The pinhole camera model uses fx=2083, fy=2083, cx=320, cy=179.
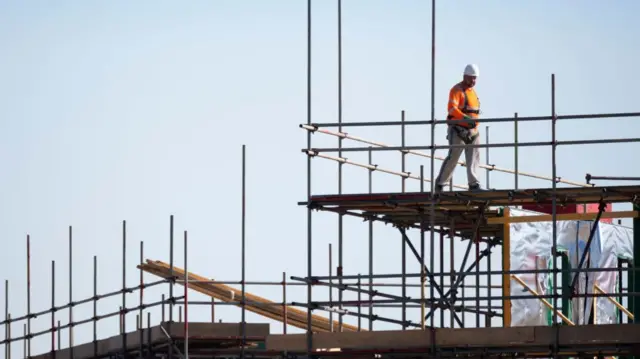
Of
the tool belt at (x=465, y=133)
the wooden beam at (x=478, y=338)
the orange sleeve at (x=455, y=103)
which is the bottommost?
the wooden beam at (x=478, y=338)

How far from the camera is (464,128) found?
32.8 meters

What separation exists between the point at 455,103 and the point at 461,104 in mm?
139

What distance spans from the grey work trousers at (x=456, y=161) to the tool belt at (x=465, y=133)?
4 centimetres

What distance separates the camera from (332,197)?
108 feet

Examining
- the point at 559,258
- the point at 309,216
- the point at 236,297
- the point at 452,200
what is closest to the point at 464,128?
the point at 452,200

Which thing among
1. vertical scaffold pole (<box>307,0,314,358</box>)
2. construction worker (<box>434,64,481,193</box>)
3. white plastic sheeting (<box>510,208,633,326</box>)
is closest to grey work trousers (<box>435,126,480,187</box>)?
construction worker (<box>434,64,481,193</box>)

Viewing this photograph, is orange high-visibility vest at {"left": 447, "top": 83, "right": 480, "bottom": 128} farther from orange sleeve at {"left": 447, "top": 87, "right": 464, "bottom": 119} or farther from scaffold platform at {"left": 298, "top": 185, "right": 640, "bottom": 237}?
scaffold platform at {"left": 298, "top": 185, "right": 640, "bottom": 237}

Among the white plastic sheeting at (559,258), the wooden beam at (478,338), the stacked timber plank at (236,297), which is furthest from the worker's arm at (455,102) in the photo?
the stacked timber plank at (236,297)

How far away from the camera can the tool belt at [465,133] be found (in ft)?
108

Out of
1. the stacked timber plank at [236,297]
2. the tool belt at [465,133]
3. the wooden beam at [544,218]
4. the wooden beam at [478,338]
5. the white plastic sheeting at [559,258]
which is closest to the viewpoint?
the wooden beam at [478,338]

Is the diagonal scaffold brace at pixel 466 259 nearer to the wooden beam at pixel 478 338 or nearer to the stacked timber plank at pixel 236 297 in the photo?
the wooden beam at pixel 478 338

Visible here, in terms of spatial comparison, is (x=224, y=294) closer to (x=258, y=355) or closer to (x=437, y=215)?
(x=258, y=355)

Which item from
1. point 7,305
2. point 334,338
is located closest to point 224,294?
point 7,305

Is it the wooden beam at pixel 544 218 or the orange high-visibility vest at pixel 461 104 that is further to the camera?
the wooden beam at pixel 544 218
